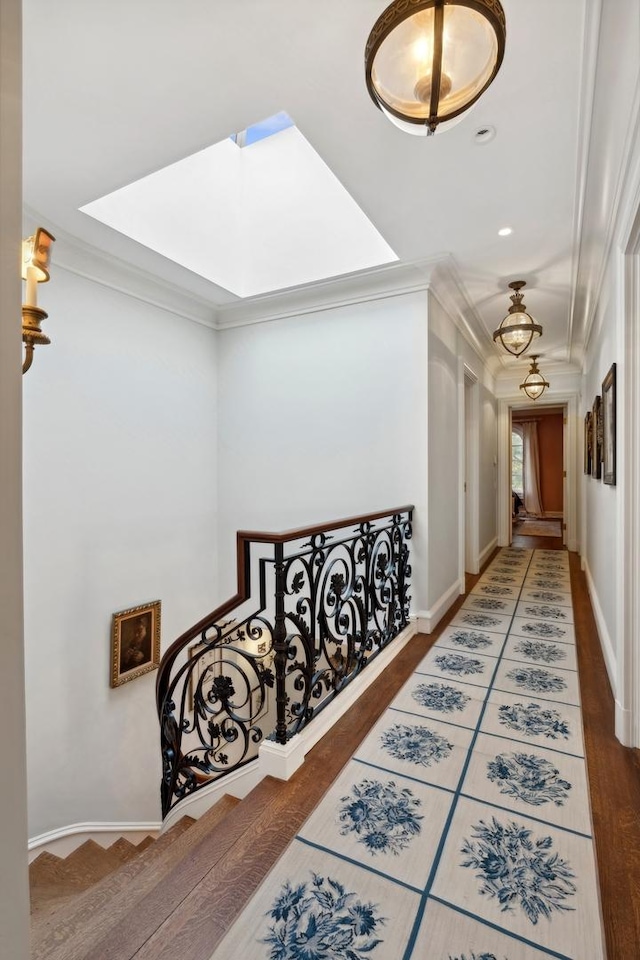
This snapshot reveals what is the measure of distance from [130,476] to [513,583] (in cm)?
405

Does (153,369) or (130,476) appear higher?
(153,369)

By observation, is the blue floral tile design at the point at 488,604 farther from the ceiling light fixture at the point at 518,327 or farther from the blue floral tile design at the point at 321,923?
the blue floral tile design at the point at 321,923

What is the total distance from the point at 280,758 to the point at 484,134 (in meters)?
2.94

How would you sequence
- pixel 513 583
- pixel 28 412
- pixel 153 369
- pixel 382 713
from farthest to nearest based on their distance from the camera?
pixel 513 583 → pixel 153 369 → pixel 28 412 → pixel 382 713

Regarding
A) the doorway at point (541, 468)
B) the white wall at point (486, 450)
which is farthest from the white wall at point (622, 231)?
the doorway at point (541, 468)

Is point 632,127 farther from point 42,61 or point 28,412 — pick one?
point 28,412

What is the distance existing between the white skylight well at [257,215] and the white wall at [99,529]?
25.5 inches

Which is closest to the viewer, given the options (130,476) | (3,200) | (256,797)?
(3,200)

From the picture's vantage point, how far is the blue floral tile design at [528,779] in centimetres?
172

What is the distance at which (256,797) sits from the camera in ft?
5.69

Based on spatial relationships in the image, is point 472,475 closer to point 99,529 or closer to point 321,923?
point 99,529

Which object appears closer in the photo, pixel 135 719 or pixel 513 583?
pixel 135 719

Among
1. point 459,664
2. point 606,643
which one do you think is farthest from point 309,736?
point 606,643

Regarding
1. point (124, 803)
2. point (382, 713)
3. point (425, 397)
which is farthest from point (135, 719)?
point (425, 397)
